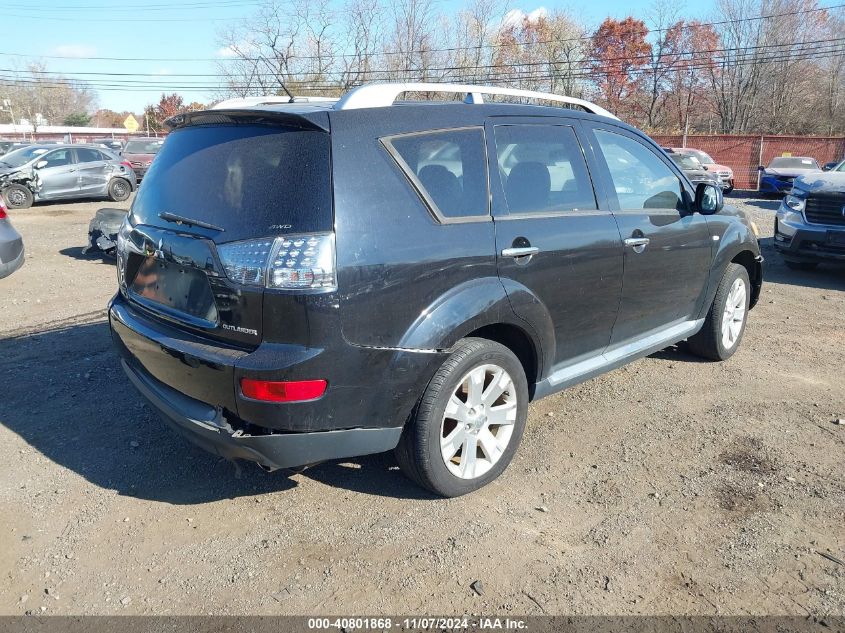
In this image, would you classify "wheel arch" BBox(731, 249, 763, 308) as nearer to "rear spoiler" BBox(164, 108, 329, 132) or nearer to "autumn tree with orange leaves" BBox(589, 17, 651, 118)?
"rear spoiler" BBox(164, 108, 329, 132)

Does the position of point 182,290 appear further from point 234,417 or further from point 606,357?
point 606,357

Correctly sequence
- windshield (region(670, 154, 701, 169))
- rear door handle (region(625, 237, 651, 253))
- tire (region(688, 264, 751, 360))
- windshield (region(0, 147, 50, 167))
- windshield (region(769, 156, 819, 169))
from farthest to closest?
windshield (region(769, 156, 819, 169)) < windshield (region(670, 154, 701, 169)) < windshield (region(0, 147, 50, 167)) < tire (region(688, 264, 751, 360)) < rear door handle (region(625, 237, 651, 253))

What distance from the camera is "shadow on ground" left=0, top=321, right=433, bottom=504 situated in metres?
3.42

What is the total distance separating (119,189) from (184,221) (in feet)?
56.3

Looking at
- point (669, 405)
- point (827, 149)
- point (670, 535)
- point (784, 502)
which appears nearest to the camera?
point (670, 535)

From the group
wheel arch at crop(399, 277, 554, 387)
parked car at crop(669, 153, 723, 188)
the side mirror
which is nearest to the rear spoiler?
wheel arch at crop(399, 277, 554, 387)

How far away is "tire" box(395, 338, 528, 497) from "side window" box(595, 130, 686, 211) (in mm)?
1492

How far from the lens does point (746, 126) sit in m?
45.7

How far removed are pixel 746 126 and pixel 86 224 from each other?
44911mm

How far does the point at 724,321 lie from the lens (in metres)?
5.18

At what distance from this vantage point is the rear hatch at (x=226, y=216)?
8.69ft

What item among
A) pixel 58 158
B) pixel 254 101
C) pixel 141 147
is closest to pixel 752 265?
pixel 254 101

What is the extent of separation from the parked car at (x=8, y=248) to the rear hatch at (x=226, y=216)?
3.55 m

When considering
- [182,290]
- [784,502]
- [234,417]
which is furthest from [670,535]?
[182,290]
